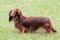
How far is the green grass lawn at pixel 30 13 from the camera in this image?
8.23 m

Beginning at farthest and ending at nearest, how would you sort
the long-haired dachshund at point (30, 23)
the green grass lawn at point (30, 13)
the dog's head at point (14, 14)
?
the long-haired dachshund at point (30, 23), the dog's head at point (14, 14), the green grass lawn at point (30, 13)

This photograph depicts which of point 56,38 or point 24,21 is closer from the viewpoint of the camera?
point 56,38

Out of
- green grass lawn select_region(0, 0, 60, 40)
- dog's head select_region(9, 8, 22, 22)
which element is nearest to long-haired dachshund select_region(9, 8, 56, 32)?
dog's head select_region(9, 8, 22, 22)

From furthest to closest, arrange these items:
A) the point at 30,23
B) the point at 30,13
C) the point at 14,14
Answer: the point at 30,13 < the point at 30,23 < the point at 14,14

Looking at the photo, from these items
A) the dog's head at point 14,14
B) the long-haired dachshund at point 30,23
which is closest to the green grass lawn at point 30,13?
the long-haired dachshund at point 30,23

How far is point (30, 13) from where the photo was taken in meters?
12.0

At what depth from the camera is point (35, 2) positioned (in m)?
14.6

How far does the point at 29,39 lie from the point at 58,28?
1543mm

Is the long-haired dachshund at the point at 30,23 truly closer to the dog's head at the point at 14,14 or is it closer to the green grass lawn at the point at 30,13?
the dog's head at the point at 14,14

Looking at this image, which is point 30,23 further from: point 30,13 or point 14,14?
point 30,13

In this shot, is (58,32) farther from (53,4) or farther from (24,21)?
(53,4)

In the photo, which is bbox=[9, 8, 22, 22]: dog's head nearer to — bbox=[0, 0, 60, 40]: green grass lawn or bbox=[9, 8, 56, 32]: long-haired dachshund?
bbox=[9, 8, 56, 32]: long-haired dachshund

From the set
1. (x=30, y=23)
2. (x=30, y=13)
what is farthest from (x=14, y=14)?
(x=30, y=13)

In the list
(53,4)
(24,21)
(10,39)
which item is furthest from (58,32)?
(53,4)
